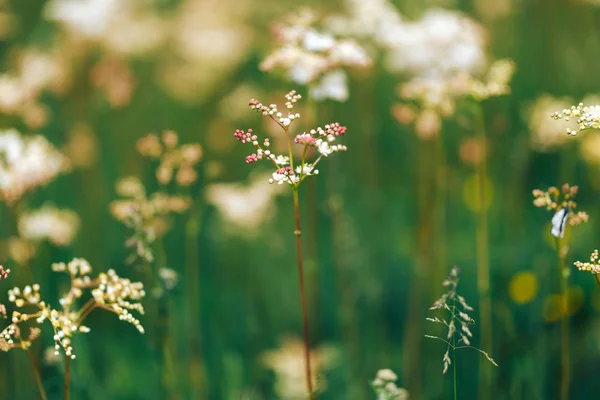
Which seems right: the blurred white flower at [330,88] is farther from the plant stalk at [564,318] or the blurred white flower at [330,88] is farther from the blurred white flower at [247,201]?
the plant stalk at [564,318]

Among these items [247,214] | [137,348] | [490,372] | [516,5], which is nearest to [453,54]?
[247,214]

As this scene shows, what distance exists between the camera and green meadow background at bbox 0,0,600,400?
3086 millimetres

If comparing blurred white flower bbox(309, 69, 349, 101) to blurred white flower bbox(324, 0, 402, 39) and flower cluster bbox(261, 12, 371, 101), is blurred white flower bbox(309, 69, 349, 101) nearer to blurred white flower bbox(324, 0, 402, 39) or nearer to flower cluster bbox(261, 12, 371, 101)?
flower cluster bbox(261, 12, 371, 101)

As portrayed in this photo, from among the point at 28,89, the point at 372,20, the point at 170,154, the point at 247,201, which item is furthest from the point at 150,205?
the point at 372,20

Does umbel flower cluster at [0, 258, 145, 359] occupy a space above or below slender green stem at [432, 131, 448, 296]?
below

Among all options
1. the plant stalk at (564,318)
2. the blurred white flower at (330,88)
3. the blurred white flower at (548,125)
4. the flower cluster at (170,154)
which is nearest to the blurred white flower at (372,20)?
the blurred white flower at (330,88)

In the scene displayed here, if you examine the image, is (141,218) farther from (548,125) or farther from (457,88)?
(548,125)

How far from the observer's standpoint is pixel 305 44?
2.40 m

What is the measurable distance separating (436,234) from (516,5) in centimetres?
229

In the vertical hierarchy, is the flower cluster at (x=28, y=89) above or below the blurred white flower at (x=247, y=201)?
above

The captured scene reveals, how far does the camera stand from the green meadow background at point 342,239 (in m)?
3.09

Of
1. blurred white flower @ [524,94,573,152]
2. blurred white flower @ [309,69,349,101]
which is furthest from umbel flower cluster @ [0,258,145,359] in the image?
blurred white flower @ [524,94,573,152]

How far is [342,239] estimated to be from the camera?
343 cm

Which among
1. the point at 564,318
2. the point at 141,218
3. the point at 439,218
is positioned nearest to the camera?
the point at 564,318
